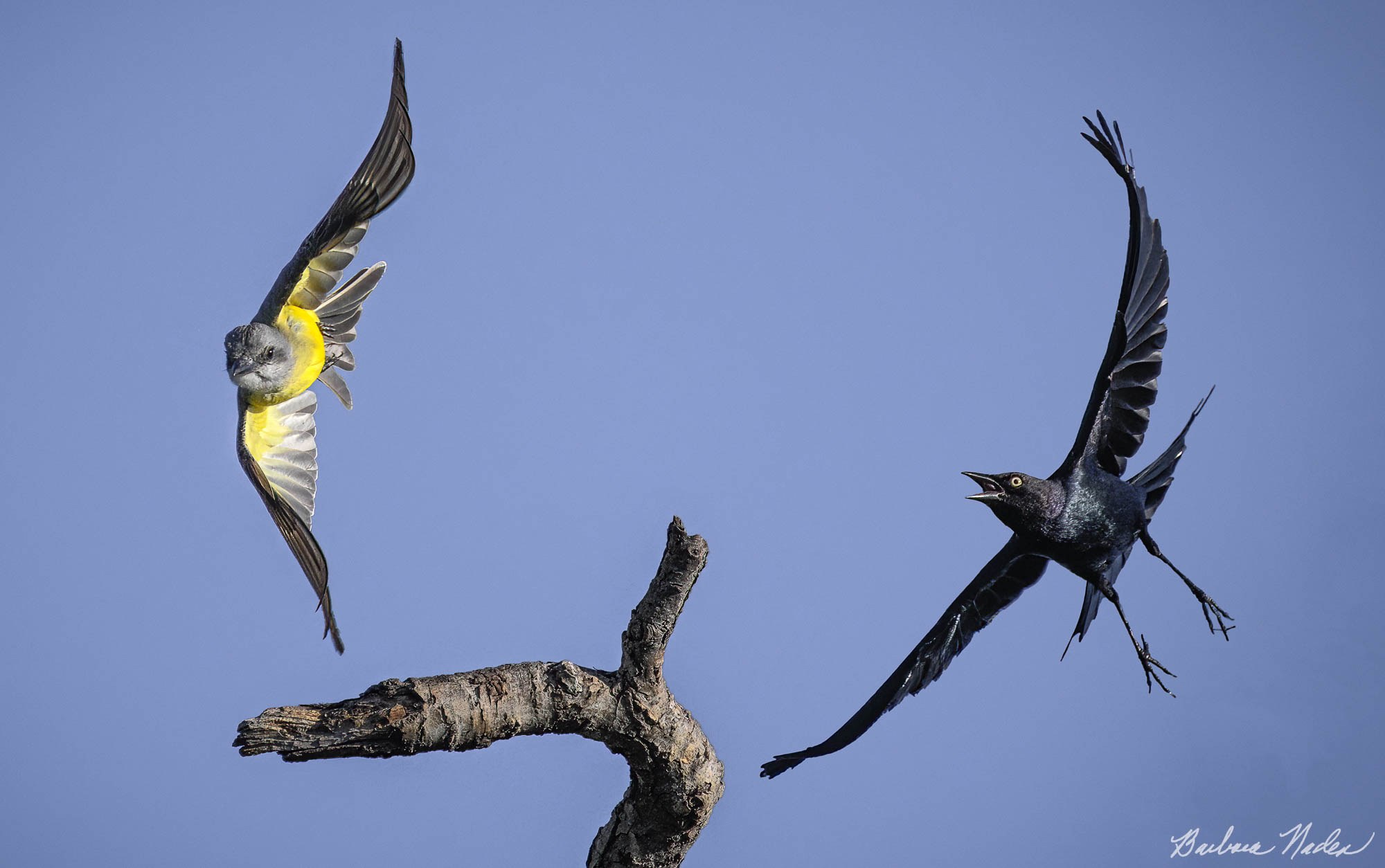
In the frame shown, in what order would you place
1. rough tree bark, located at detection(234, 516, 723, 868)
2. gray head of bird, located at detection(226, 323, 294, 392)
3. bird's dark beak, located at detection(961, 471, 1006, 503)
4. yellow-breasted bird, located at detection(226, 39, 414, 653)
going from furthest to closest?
gray head of bird, located at detection(226, 323, 294, 392), yellow-breasted bird, located at detection(226, 39, 414, 653), bird's dark beak, located at detection(961, 471, 1006, 503), rough tree bark, located at detection(234, 516, 723, 868)

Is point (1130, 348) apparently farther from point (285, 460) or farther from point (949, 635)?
point (285, 460)

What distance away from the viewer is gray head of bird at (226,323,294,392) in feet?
9.34

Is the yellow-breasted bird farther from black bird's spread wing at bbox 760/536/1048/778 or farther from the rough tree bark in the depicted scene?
black bird's spread wing at bbox 760/536/1048/778

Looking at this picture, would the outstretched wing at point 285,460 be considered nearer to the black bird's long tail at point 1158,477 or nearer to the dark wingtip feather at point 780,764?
the dark wingtip feather at point 780,764

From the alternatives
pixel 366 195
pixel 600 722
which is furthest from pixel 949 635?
pixel 366 195

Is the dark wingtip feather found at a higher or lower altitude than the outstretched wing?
lower

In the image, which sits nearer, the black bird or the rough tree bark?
the rough tree bark

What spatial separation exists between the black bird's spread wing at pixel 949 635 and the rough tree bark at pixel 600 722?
0.81 ft

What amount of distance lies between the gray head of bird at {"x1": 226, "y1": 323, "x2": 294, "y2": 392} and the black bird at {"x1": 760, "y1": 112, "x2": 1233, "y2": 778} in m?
1.42

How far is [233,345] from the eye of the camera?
2859 mm

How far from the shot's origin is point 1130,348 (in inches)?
99.5

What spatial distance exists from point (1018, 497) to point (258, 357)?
1.69 m

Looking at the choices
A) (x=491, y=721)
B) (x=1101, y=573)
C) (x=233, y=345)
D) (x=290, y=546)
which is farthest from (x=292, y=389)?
(x=1101, y=573)

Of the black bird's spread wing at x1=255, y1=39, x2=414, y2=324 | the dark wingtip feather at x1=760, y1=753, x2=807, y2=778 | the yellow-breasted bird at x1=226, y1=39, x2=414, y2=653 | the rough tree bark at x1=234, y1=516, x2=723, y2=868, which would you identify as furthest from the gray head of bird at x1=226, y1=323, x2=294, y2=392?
the dark wingtip feather at x1=760, y1=753, x2=807, y2=778
